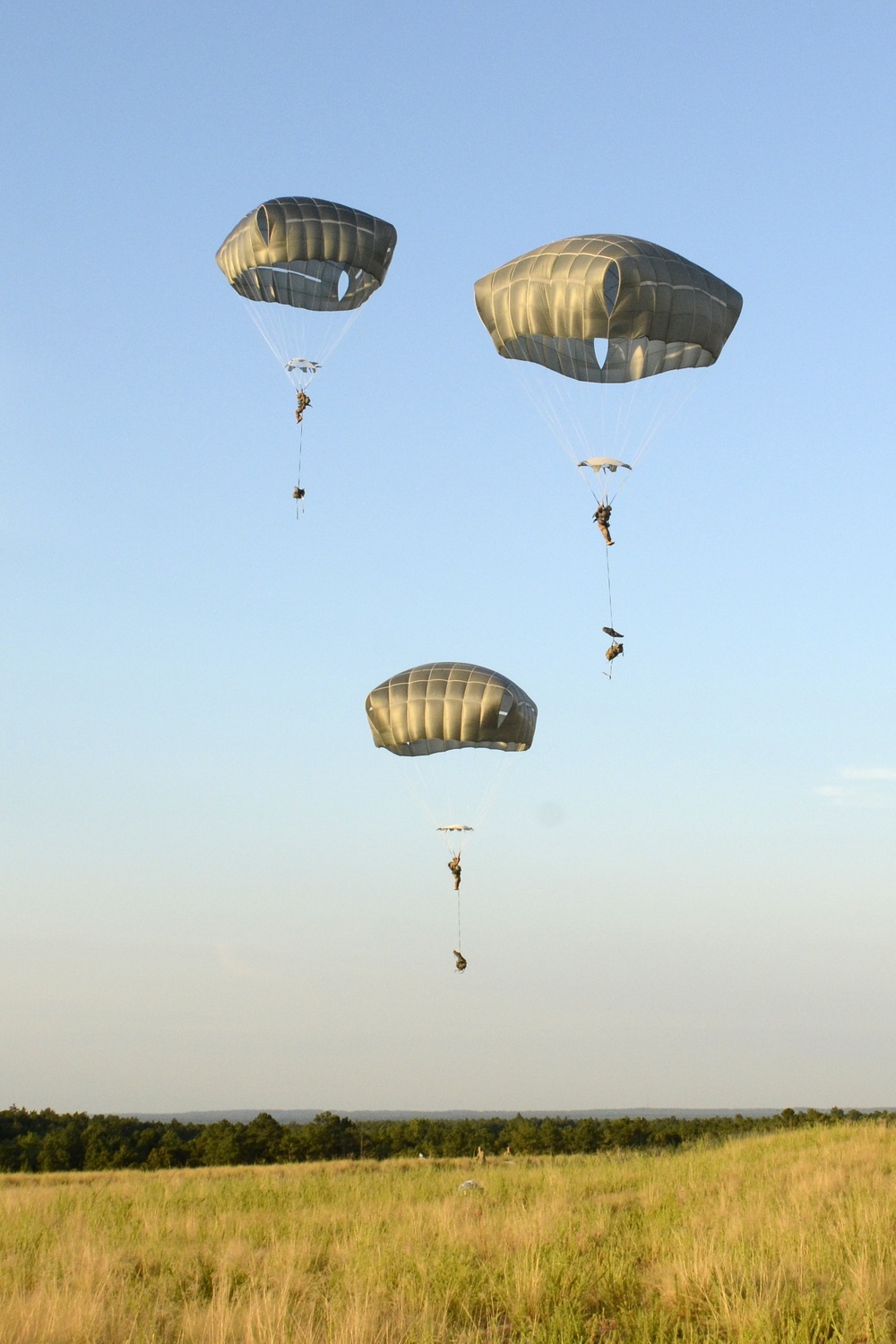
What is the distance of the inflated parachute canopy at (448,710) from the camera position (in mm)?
26266

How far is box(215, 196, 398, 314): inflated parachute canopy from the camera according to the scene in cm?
2717

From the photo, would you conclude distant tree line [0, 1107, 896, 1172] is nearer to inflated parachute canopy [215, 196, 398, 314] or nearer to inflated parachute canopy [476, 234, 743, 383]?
inflated parachute canopy [476, 234, 743, 383]

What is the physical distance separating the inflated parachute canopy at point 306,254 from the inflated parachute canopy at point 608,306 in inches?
200

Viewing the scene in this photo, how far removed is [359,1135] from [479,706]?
70.1 ft

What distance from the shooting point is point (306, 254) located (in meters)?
27.2

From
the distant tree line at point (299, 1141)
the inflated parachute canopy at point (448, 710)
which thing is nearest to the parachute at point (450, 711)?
the inflated parachute canopy at point (448, 710)

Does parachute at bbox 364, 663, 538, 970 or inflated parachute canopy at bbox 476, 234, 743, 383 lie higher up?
inflated parachute canopy at bbox 476, 234, 743, 383

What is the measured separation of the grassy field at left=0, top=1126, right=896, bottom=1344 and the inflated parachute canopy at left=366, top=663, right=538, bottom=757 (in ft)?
31.0

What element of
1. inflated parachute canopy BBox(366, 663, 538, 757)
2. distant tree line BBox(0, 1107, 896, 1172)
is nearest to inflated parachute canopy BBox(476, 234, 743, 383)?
inflated parachute canopy BBox(366, 663, 538, 757)

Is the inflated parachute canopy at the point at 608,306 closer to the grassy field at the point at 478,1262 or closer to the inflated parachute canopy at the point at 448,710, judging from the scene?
the inflated parachute canopy at the point at 448,710

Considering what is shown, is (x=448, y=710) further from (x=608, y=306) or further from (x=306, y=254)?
(x=306, y=254)

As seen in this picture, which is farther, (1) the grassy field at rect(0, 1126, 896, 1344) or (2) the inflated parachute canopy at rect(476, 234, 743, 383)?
(2) the inflated parachute canopy at rect(476, 234, 743, 383)

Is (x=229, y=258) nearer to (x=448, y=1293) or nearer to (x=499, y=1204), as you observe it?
(x=499, y=1204)

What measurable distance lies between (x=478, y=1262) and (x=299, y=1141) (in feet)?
92.6
